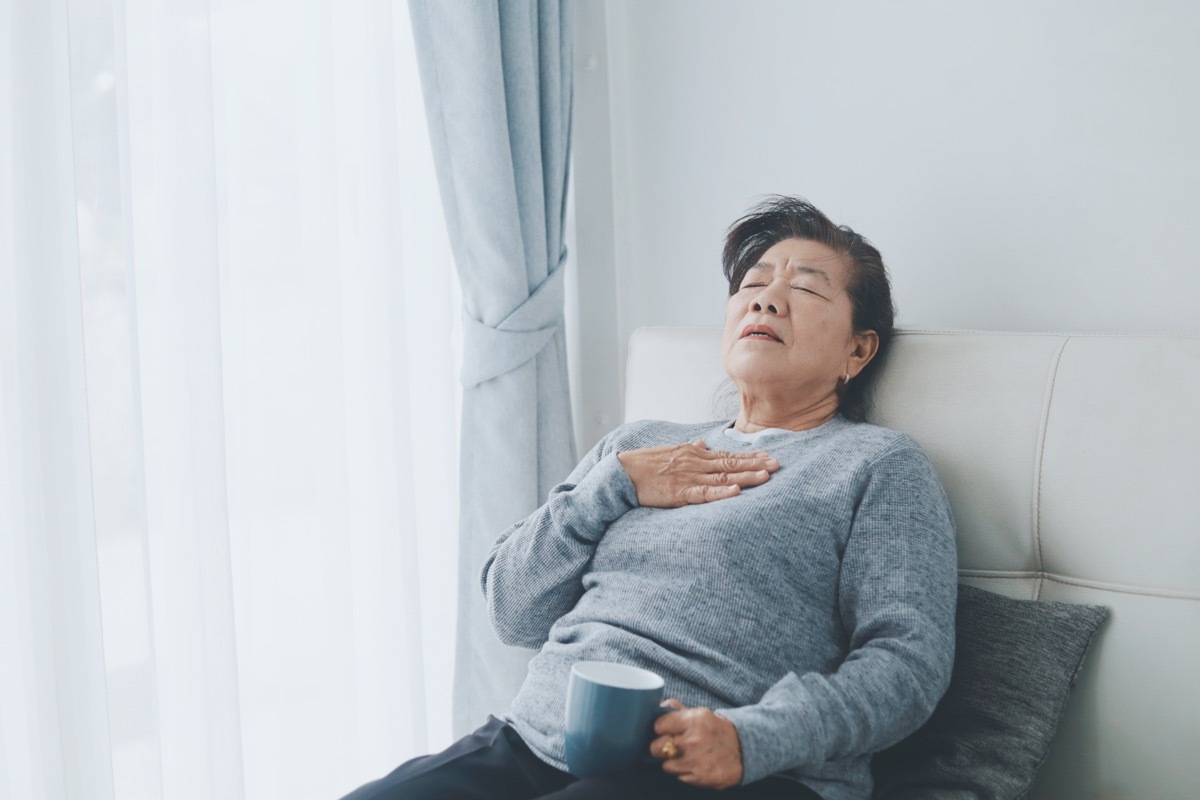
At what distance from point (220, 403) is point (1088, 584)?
1268 mm

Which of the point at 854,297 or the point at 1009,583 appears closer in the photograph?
the point at 1009,583

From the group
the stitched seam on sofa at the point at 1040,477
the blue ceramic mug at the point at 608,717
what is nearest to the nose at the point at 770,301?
the stitched seam on sofa at the point at 1040,477

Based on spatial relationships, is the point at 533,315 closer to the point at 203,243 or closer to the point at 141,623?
the point at 203,243

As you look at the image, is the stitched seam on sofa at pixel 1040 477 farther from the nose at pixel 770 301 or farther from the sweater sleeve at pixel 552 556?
the sweater sleeve at pixel 552 556

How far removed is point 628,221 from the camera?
2350 millimetres

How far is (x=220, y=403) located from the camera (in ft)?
4.99

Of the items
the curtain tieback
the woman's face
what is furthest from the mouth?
the curtain tieback

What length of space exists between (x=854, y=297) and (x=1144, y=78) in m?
0.57

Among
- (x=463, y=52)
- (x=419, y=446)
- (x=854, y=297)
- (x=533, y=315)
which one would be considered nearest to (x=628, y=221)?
(x=533, y=315)

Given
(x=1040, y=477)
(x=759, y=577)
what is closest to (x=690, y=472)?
(x=759, y=577)

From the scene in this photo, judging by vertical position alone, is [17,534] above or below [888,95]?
below

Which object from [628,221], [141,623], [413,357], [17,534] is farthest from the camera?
[628,221]

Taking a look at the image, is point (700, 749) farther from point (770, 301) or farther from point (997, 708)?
point (770, 301)

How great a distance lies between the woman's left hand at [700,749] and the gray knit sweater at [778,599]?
2 centimetres
